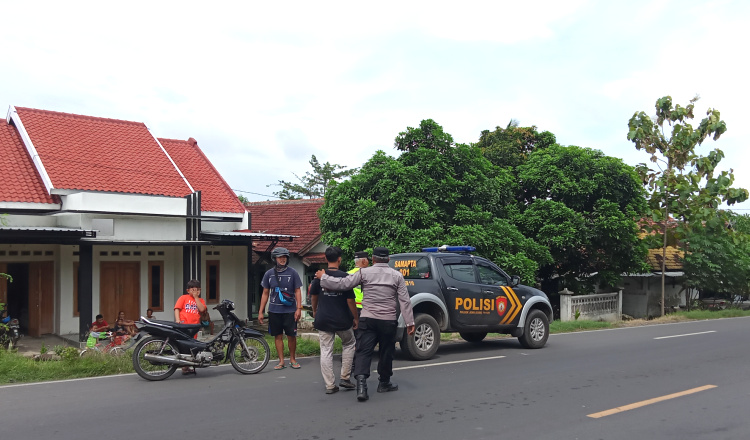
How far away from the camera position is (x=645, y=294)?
28.0 metres

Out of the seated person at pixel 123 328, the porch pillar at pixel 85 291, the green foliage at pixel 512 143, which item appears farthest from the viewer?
the green foliage at pixel 512 143

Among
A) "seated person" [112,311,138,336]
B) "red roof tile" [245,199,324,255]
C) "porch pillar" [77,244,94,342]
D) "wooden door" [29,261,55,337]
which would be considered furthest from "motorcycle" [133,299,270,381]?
"red roof tile" [245,199,324,255]

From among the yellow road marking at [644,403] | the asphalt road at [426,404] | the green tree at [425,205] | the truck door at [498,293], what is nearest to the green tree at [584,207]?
the green tree at [425,205]

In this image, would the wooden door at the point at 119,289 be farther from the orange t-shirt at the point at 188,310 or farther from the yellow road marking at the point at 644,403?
the yellow road marking at the point at 644,403

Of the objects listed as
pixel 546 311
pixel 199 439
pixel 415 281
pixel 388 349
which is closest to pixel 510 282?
pixel 546 311

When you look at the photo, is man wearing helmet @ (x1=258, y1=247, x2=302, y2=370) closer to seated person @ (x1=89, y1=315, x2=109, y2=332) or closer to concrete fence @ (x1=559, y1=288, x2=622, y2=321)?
seated person @ (x1=89, y1=315, x2=109, y2=332)

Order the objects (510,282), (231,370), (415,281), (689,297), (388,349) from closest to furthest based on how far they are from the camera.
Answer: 1. (388,349)
2. (231,370)
3. (415,281)
4. (510,282)
5. (689,297)

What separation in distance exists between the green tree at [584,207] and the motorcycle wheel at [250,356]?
13637mm

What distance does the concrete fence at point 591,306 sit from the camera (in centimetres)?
2142

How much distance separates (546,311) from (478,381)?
4.64m

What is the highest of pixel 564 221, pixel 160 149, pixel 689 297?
pixel 160 149

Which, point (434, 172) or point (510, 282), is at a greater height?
point (434, 172)

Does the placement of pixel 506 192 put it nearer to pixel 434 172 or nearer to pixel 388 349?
pixel 434 172

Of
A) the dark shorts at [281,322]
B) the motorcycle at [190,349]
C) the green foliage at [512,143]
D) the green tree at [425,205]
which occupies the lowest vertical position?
the motorcycle at [190,349]
